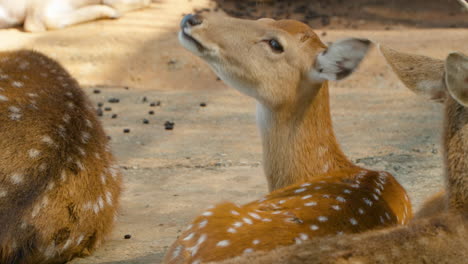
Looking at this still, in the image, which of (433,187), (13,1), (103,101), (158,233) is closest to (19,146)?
(158,233)

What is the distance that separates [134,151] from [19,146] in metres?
2.86

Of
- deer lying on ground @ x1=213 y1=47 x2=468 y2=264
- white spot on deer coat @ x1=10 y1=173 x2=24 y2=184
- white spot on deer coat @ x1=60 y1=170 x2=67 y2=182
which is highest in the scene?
deer lying on ground @ x1=213 y1=47 x2=468 y2=264

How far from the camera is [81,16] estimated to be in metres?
13.1

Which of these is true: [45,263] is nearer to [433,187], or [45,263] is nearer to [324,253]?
[324,253]

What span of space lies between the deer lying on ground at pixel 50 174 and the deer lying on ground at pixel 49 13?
841 centimetres

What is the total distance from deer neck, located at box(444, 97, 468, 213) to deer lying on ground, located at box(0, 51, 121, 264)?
2.16 meters

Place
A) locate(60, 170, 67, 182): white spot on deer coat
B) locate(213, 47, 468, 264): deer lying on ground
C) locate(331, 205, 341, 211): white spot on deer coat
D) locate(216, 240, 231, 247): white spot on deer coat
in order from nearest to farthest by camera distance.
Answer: locate(213, 47, 468, 264): deer lying on ground < locate(216, 240, 231, 247): white spot on deer coat < locate(331, 205, 341, 211): white spot on deer coat < locate(60, 170, 67, 182): white spot on deer coat

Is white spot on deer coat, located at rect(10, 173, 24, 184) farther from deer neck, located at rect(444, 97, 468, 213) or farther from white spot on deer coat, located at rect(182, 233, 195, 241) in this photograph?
deer neck, located at rect(444, 97, 468, 213)

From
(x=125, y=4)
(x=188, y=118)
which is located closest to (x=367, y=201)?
(x=188, y=118)

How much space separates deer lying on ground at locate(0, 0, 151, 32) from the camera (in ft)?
42.2

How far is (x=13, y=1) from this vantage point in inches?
518

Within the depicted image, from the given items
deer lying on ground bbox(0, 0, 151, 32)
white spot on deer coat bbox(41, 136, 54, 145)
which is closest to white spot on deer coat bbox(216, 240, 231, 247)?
white spot on deer coat bbox(41, 136, 54, 145)

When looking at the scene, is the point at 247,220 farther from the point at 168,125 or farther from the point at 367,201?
the point at 168,125

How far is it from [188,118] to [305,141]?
408 cm
